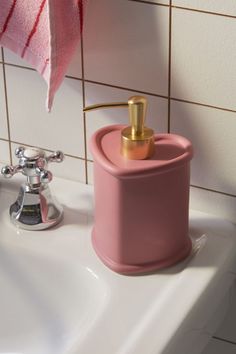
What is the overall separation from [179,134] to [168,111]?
29mm

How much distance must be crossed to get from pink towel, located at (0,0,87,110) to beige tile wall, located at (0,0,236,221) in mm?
52

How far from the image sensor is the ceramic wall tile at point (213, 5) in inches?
A: 32.8

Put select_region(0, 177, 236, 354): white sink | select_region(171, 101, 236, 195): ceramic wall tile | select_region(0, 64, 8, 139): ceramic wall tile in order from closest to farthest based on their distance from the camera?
1. select_region(0, 177, 236, 354): white sink
2. select_region(171, 101, 236, 195): ceramic wall tile
3. select_region(0, 64, 8, 139): ceramic wall tile

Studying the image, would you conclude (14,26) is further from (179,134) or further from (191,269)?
(191,269)

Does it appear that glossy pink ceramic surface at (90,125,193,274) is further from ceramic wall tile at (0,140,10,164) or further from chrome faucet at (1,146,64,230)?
ceramic wall tile at (0,140,10,164)

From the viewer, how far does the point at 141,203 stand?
844 millimetres

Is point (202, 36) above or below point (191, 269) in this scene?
above

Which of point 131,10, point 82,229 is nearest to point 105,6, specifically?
point 131,10

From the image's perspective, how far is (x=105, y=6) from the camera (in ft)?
2.94

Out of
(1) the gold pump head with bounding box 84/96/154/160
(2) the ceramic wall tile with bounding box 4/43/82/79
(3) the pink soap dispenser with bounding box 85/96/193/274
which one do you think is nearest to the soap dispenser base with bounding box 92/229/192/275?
(3) the pink soap dispenser with bounding box 85/96/193/274

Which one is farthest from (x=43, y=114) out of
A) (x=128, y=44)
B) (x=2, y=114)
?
(x=128, y=44)

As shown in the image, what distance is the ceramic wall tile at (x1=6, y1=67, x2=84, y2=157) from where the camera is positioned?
0.99 m

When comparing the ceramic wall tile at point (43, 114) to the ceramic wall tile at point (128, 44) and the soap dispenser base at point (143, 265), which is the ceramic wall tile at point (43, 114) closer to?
the ceramic wall tile at point (128, 44)

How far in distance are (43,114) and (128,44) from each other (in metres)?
0.17
